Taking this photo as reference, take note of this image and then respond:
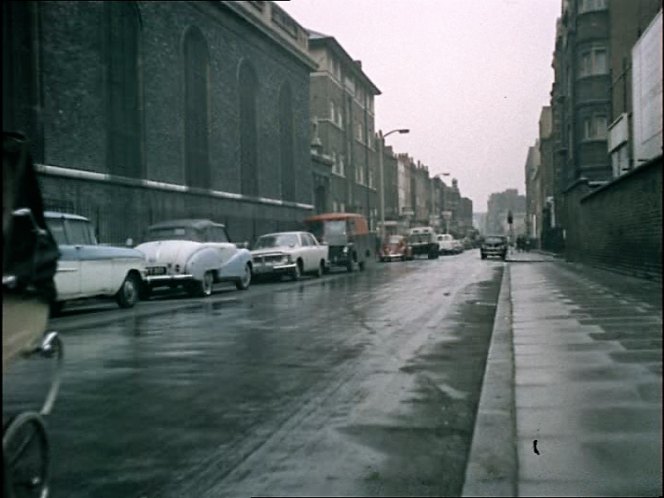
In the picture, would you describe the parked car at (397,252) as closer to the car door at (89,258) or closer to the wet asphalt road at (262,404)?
the car door at (89,258)

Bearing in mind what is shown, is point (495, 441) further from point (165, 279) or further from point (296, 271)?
point (296, 271)

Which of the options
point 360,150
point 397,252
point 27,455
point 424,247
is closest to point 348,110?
point 360,150

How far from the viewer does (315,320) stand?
40.4ft

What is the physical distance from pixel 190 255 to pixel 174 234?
3.59ft

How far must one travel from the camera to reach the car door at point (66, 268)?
1233 centimetres

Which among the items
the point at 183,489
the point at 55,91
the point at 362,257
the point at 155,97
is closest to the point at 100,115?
the point at 155,97

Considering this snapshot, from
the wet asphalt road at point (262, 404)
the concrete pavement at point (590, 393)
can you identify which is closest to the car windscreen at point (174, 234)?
the wet asphalt road at point (262, 404)

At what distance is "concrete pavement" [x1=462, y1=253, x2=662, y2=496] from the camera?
1.55 m

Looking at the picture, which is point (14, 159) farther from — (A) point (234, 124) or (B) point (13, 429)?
(A) point (234, 124)

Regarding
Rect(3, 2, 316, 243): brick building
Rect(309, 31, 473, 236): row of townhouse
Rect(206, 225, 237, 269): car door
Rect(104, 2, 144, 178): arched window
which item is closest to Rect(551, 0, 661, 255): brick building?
Rect(309, 31, 473, 236): row of townhouse

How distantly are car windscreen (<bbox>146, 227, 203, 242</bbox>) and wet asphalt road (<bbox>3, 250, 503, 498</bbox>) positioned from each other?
5.63 meters

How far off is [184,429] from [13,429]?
2.66m

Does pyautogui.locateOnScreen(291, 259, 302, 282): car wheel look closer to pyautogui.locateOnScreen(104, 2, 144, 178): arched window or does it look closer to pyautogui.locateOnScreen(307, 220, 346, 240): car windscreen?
pyautogui.locateOnScreen(307, 220, 346, 240): car windscreen

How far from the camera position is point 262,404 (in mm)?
5996
